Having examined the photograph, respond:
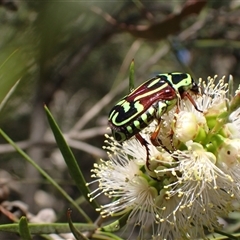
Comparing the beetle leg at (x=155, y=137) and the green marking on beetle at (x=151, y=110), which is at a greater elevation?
the green marking on beetle at (x=151, y=110)

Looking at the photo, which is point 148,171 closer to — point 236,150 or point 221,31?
point 236,150

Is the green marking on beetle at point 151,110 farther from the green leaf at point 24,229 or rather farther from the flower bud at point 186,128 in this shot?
the green leaf at point 24,229

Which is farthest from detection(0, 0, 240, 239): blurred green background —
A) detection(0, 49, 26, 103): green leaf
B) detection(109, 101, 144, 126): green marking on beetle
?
detection(109, 101, 144, 126): green marking on beetle

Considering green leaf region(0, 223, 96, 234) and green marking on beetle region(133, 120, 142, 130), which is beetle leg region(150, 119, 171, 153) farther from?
green leaf region(0, 223, 96, 234)

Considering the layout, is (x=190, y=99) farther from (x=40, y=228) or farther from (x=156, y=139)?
(x=40, y=228)

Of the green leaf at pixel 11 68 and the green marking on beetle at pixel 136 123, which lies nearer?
the green leaf at pixel 11 68

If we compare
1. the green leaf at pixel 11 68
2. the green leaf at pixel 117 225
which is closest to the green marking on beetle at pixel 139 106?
the green leaf at pixel 117 225

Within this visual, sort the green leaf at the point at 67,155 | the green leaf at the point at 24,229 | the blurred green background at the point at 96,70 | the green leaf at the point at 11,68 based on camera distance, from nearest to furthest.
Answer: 1. the green leaf at the point at 11,68
2. the green leaf at the point at 24,229
3. the green leaf at the point at 67,155
4. the blurred green background at the point at 96,70
